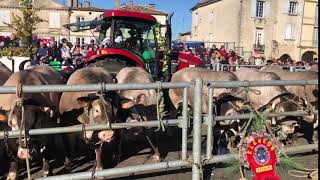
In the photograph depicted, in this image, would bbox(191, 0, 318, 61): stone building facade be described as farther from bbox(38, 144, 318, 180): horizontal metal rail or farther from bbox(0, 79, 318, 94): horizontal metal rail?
bbox(38, 144, 318, 180): horizontal metal rail

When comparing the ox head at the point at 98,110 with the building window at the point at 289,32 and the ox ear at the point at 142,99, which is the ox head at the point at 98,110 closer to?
the ox ear at the point at 142,99

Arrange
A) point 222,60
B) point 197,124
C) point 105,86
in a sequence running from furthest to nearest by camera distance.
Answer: point 222,60 → point 197,124 → point 105,86

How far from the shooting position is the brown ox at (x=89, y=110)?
219 inches

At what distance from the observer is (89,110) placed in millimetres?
5902

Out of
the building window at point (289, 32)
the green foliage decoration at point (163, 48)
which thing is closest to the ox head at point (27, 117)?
the green foliage decoration at point (163, 48)

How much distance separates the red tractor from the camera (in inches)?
373

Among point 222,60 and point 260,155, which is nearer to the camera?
point 260,155

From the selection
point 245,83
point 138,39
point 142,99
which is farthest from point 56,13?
point 245,83

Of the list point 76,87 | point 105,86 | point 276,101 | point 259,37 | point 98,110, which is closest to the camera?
point 76,87

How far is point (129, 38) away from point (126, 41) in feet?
0.36

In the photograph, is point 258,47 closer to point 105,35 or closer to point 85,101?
point 105,35

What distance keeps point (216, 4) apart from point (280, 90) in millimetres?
45889

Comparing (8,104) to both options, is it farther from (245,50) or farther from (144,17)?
(245,50)

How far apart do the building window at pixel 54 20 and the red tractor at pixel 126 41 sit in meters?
45.8
